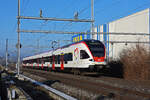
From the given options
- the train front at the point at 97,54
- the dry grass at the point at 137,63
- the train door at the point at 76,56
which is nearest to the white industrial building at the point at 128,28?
the train door at the point at 76,56

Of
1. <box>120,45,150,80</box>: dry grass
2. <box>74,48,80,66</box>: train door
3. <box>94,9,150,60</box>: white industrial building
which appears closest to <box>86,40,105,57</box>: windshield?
<box>74,48,80,66</box>: train door

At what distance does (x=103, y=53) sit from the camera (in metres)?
19.4

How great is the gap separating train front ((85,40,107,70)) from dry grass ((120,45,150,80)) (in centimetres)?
191

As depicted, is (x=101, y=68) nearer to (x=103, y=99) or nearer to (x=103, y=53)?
(x=103, y=53)

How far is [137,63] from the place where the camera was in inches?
694

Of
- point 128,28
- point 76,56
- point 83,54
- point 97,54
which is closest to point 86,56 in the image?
point 83,54

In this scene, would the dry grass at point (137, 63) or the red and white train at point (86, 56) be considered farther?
the red and white train at point (86, 56)

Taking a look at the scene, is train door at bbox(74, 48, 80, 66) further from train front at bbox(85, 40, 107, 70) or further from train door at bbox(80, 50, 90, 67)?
train front at bbox(85, 40, 107, 70)

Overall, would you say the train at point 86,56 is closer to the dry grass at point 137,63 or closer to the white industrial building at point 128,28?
the dry grass at point 137,63

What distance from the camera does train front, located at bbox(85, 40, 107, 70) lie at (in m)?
18.7

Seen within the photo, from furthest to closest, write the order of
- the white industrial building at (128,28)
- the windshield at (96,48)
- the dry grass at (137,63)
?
the white industrial building at (128,28) → the windshield at (96,48) → the dry grass at (137,63)

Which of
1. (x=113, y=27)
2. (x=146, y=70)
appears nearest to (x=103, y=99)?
(x=146, y=70)

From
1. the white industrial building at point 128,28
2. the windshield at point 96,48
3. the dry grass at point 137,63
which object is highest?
the white industrial building at point 128,28

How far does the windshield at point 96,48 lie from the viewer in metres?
19.0
